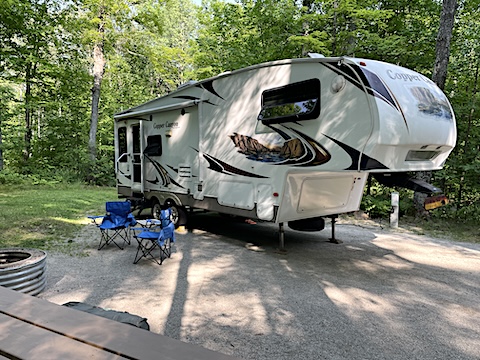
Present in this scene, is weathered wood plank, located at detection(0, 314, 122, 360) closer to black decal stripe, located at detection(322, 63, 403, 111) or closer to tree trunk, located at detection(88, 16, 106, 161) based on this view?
black decal stripe, located at detection(322, 63, 403, 111)

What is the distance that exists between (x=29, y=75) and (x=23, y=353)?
1802 centimetres

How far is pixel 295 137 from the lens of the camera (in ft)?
16.8

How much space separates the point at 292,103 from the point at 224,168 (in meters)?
1.85

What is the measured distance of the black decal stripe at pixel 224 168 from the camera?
5854 mm

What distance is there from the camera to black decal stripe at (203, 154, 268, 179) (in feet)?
19.2

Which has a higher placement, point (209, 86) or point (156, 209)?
point (209, 86)

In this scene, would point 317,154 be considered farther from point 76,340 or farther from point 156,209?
point 156,209

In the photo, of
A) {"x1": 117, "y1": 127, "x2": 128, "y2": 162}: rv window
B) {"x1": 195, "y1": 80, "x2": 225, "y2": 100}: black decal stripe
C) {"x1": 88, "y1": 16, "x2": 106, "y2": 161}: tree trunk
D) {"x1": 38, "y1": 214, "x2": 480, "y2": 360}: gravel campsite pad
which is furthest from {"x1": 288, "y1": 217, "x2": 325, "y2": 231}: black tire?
{"x1": 88, "y1": 16, "x2": 106, "y2": 161}: tree trunk

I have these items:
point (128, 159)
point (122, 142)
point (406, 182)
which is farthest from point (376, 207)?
point (122, 142)

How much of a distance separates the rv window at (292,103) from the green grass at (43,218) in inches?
175

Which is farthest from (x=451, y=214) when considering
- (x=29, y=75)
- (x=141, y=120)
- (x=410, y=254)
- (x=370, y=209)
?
(x=29, y=75)

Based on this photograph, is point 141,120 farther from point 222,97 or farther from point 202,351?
point 202,351

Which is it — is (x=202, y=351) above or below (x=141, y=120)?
below

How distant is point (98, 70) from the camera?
16.1 meters
